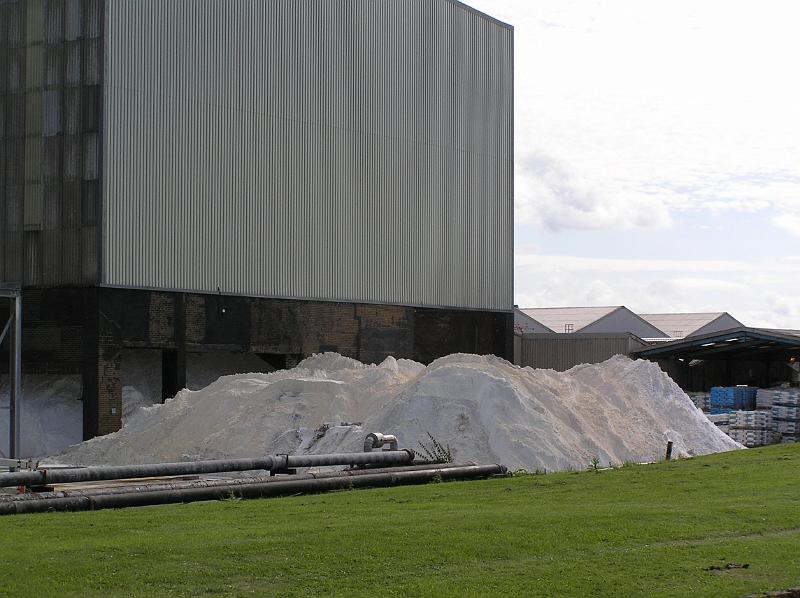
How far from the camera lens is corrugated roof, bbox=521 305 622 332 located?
94438 mm

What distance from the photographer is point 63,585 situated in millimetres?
12117

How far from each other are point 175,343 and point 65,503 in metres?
25.1

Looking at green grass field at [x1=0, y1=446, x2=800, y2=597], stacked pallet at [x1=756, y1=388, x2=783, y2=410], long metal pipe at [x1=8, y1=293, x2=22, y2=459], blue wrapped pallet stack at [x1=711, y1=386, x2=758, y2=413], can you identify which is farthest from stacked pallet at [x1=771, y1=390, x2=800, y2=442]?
green grass field at [x1=0, y1=446, x2=800, y2=597]

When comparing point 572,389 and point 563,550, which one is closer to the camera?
point 563,550

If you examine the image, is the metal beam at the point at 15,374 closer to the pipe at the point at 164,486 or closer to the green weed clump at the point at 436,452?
the pipe at the point at 164,486

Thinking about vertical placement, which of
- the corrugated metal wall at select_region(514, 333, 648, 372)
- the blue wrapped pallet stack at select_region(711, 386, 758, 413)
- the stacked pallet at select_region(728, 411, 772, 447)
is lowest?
the stacked pallet at select_region(728, 411, 772, 447)

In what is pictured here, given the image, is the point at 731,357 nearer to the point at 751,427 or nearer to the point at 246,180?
the point at 751,427

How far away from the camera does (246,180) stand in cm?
4675

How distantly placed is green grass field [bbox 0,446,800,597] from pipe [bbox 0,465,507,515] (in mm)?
811

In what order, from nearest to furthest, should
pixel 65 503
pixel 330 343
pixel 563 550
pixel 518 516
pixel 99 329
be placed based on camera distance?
pixel 563 550
pixel 518 516
pixel 65 503
pixel 99 329
pixel 330 343

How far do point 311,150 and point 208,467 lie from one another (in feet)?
79.4

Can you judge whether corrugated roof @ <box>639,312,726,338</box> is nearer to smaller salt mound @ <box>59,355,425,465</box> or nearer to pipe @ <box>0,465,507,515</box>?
smaller salt mound @ <box>59,355,425,465</box>

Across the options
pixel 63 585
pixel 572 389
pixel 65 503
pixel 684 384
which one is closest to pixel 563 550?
pixel 63 585

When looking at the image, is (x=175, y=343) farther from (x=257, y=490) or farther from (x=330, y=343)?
(x=257, y=490)
